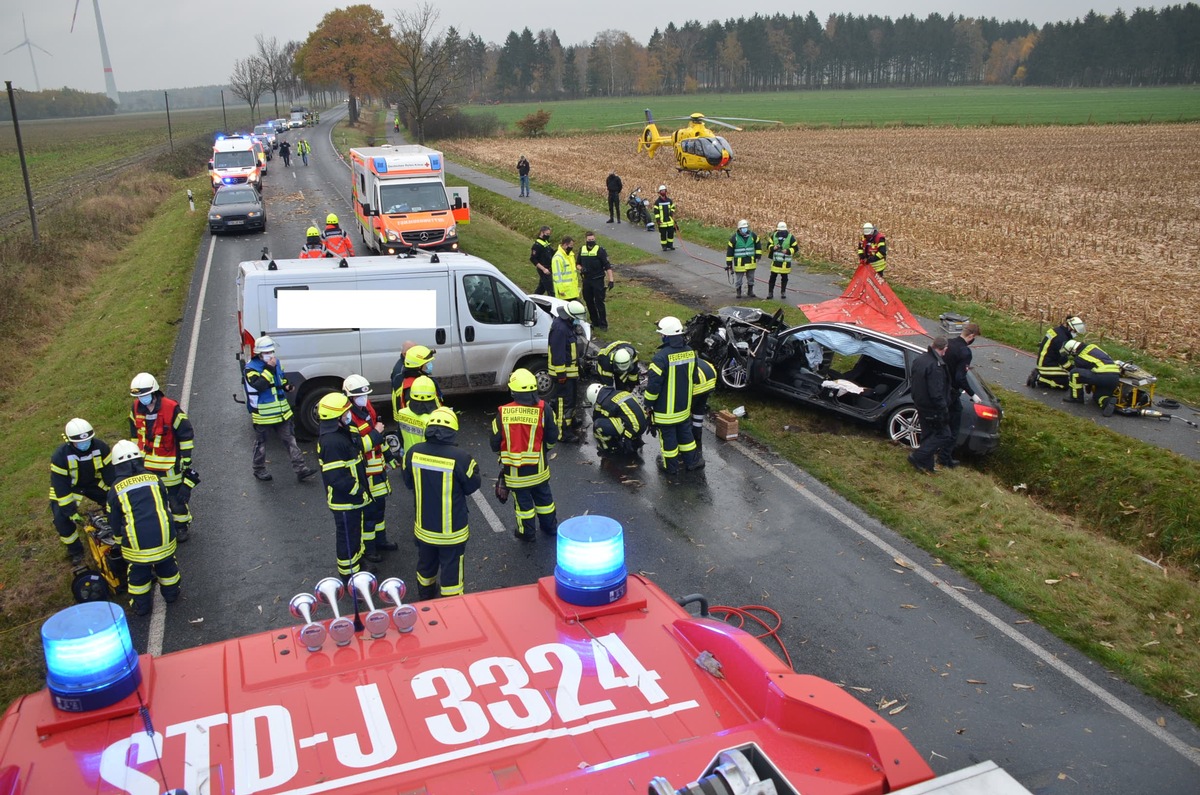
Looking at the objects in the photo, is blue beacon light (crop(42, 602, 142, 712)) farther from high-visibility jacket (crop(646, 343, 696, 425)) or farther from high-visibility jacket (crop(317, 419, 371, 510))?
high-visibility jacket (crop(646, 343, 696, 425))

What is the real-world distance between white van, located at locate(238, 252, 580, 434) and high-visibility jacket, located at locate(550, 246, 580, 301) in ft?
10.2

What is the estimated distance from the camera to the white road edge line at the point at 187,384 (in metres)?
6.85

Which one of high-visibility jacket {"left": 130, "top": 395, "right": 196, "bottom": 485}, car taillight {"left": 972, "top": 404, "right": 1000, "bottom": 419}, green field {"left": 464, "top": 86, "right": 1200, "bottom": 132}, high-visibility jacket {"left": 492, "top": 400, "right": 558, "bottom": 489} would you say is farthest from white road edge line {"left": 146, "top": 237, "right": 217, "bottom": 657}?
green field {"left": 464, "top": 86, "right": 1200, "bottom": 132}

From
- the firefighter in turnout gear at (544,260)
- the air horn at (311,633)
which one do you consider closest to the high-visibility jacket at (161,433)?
the air horn at (311,633)

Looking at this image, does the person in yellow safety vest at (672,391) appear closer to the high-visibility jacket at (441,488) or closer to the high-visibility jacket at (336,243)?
the high-visibility jacket at (441,488)

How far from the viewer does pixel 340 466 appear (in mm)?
7059

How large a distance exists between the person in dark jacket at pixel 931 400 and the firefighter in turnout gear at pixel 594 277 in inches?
265

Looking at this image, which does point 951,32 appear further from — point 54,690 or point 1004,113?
point 54,690

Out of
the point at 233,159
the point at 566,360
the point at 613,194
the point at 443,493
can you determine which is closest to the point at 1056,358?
the point at 566,360

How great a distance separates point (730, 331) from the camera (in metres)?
12.2

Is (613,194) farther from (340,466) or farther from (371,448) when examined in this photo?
(340,466)

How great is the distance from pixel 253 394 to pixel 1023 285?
1660cm

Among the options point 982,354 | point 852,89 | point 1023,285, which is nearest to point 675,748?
point 982,354

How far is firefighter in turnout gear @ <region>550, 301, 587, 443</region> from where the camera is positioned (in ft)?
35.6
